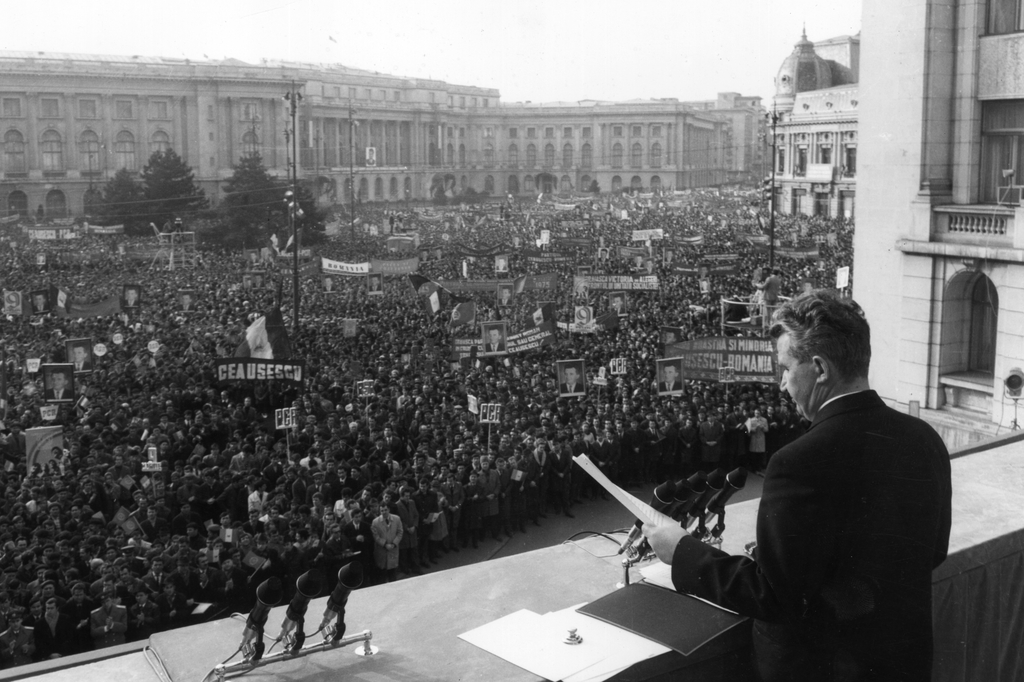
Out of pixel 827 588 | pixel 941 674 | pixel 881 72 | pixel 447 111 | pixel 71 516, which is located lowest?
pixel 71 516

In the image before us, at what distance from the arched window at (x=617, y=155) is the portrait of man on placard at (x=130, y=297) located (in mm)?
84395

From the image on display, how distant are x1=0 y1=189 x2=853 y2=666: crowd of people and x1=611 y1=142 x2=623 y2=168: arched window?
254 feet

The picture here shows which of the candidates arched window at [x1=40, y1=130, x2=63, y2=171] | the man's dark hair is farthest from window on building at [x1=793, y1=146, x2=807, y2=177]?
the man's dark hair

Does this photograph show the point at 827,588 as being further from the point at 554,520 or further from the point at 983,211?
the point at 983,211

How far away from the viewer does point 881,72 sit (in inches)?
586

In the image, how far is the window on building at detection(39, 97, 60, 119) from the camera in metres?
76.1

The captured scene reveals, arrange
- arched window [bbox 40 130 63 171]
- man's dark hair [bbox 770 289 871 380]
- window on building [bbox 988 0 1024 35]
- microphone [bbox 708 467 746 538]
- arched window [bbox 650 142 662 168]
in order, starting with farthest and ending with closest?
arched window [bbox 650 142 662 168] → arched window [bbox 40 130 63 171] → window on building [bbox 988 0 1024 35] → microphone [bbox 708 467 746 538] → man's dark hair [bbox 770 289 871 380]

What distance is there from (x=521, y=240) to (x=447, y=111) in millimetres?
56719

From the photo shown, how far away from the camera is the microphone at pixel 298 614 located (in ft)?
9.00

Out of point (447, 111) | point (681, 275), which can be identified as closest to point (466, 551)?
point (681, 275)

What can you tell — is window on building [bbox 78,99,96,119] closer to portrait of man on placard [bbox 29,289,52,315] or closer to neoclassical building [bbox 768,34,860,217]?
neoclassical building [bbox 768,34,860,217]

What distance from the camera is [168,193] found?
53.7 metres

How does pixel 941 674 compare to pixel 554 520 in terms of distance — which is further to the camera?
pixel 554 520

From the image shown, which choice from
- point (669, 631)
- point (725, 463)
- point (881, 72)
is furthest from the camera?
point (725, 463)
